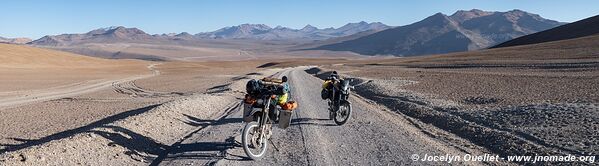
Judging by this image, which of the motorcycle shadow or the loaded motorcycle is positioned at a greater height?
the loaded motorcycle

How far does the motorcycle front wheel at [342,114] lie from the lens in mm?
13711

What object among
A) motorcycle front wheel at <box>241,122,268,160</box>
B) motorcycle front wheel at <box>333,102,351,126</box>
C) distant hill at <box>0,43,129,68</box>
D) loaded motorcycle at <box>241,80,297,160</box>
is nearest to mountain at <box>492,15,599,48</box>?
distant hill at <box>0,43,129,68</box>

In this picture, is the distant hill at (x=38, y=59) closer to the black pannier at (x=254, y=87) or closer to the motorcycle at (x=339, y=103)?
the motorcycle at (x=339, y=103)

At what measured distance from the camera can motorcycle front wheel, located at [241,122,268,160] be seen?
30.7 ft

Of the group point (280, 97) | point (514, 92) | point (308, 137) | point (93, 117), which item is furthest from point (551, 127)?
point (93, 117)

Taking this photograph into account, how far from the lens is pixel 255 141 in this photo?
31.4ft

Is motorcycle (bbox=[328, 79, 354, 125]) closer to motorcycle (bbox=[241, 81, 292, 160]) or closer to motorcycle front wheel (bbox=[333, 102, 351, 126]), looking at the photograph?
motorcycle front wheel (bbox=[333, 102, 351, 126])

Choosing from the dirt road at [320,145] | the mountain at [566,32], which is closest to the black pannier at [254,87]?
the dirt road at [320,145]

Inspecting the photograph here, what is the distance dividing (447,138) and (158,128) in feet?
22.0

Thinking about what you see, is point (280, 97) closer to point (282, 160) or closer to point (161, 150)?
point (282, 160)

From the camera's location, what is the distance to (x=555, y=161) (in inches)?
351

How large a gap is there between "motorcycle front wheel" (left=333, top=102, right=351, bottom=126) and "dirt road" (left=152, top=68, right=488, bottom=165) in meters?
0.24

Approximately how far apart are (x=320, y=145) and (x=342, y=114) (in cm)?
329

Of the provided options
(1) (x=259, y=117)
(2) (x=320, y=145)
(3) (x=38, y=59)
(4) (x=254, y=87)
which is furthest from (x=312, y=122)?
(3) (x=38, y=59)
